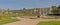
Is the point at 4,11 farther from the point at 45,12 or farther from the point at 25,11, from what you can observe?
the point at 45,12

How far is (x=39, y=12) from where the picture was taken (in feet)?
61.0

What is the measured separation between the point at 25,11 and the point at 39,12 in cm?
183

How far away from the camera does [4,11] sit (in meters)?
19.8

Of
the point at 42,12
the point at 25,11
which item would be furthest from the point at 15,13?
the point at 42,12

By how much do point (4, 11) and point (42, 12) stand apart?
5280mm

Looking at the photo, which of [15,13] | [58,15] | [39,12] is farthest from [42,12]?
[15,13]

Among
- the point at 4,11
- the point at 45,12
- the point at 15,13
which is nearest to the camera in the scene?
the point at 15,13

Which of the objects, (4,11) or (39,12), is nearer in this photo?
(39,12)

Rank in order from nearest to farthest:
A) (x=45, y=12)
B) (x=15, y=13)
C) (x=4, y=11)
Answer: (x=15, y=13)
(x=45, y=12)
(x=4, y=11)

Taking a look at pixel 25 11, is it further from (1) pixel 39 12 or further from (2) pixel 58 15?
(2) pixel 58 15

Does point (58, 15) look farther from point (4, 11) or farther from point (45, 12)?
point (4, 11)

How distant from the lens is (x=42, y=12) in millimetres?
18750

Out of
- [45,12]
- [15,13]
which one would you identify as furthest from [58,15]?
[15,13]

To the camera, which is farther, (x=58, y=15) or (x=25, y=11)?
(x=25, y=11)
